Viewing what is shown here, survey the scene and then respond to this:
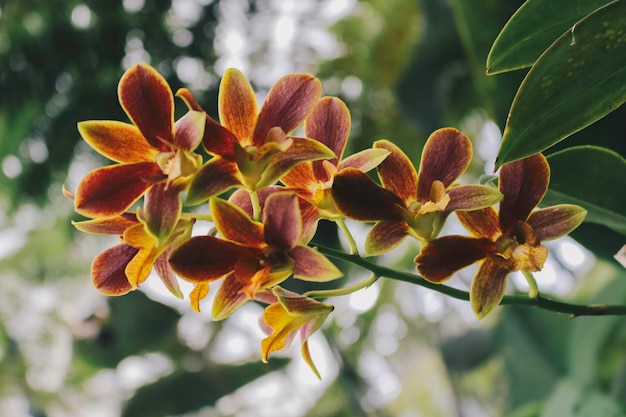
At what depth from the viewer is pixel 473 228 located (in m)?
0.33

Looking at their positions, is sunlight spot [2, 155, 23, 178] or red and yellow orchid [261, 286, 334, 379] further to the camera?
sunlight spot [2, 155, 23, 178]

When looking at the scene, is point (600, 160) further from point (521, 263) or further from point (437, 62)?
point (437, 62)

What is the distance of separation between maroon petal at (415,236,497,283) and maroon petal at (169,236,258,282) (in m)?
0.08

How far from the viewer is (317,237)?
0.79m

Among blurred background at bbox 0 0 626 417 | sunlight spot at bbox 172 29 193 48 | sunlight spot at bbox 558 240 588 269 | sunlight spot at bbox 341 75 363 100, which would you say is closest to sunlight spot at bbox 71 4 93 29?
blurred background at bbox 0 0 626 417

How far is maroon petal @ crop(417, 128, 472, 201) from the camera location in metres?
0.32

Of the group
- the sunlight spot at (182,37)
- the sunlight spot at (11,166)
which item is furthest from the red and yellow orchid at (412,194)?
the sunlight spot at (11,166)

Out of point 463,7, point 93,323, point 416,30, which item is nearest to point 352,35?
point 416,30

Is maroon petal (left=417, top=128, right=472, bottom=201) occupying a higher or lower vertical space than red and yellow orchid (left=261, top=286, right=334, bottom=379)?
higher

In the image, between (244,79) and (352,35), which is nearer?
(244,79)

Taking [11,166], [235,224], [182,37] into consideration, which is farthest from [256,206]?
[11,166]

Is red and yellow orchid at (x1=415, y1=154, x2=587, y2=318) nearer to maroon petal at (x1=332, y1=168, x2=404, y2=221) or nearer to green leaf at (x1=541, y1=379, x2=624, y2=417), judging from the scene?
maroon petal at (x1=332, y1=168, x2=404, y2=221)

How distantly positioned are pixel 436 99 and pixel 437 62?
0.08 metres

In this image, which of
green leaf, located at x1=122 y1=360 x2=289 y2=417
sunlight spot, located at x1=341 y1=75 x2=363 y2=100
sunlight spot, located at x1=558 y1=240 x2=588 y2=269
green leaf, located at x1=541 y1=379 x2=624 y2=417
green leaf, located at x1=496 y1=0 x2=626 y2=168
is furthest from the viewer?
sunlight spot, located at x1=341 y1=75 x2=363 y2=100
